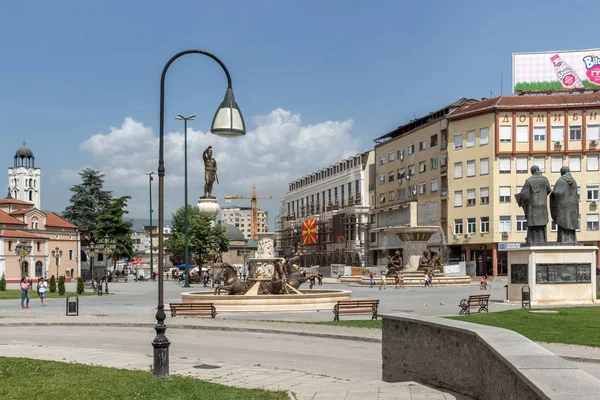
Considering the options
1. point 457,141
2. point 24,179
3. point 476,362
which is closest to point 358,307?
point 476,362

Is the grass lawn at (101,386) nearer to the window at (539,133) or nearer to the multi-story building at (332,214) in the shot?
the window at (539,133)

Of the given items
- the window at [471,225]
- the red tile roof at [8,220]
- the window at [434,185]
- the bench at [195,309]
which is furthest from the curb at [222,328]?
the red tile roof at [8,220]

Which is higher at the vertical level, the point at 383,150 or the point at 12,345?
the point at 383,150

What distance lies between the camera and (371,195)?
317 feet

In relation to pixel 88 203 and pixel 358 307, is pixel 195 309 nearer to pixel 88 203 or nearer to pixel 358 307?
pixel 358 307

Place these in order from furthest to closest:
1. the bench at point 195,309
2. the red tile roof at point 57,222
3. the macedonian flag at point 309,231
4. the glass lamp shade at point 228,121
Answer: the macedonian flag at point 309,231 → the red tile roof at point 57,222 → the bench at point 195,309 → the glass lamp shade at point 228,121

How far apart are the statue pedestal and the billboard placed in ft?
152

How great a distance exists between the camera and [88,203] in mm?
93375

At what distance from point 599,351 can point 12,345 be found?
46.5 ft

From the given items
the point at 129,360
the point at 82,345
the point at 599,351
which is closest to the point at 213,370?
the point at 129,360

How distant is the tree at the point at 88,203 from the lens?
92438 mm

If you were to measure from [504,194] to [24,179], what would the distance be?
103869 millimetres

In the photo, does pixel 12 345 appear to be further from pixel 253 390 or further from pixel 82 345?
pixel 253 390

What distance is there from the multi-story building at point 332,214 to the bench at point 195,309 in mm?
60553
